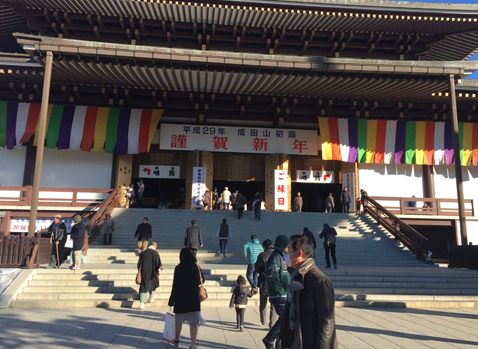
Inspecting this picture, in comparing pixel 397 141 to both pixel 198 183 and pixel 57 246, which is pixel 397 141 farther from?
pixel 57 246

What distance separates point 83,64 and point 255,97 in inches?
302

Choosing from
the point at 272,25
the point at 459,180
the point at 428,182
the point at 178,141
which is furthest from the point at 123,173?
the point at 428,182

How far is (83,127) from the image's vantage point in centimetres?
1720

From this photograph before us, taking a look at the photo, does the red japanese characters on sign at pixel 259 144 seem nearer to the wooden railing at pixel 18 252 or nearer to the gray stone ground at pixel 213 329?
the wooden railing at pixel 18 252

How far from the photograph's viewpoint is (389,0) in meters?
16.0

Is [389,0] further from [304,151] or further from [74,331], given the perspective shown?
[74,331]

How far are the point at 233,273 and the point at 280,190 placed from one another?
8.77m

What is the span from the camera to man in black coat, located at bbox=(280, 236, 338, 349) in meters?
2.71

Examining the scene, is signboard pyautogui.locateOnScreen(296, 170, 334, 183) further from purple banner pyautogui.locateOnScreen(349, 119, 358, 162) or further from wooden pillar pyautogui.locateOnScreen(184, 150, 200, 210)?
wooden pillar pyautogui.locateOnScreen(184, 150, 200, 210)

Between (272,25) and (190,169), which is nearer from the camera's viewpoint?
(272,25)

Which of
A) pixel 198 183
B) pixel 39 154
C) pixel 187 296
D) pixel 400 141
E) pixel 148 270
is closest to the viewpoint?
pixel 187 296

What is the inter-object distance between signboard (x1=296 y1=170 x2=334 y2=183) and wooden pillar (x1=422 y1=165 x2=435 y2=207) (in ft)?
15.6

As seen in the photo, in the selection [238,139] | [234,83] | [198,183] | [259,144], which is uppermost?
[234,83]

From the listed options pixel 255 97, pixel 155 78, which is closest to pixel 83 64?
pixel 155 78
